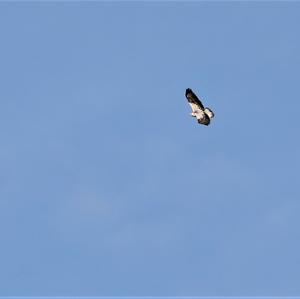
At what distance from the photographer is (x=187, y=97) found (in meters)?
88.6

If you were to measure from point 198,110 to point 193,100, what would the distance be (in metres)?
1.48

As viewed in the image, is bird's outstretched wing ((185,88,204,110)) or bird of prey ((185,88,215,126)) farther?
bird of prey ((185,88,215,126))

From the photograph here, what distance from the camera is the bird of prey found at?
88562 millimetres

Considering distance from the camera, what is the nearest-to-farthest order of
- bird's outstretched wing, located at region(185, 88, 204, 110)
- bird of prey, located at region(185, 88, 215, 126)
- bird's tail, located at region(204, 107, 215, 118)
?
bird's outstretched wing, located at region(185, 88, 204, 110)
bird of prey, located at region(185, 88, 215, 126)
bird's tail, located at region(204, 107, 215, 118)

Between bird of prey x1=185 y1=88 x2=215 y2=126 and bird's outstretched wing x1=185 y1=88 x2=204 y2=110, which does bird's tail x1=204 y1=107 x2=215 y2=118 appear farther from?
bird's outstretched wing x1=185 y1=88 x2=204 y2=110

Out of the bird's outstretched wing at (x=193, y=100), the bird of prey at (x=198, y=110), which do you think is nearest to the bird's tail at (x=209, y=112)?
the bird of prey at (x=198, y=110)

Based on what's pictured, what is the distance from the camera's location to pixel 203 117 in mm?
88938

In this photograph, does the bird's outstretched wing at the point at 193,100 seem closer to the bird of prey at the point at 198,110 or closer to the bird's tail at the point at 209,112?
the bird of prey at the point at 198,110

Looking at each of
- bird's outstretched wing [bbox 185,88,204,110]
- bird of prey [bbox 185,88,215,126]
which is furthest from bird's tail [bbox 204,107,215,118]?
bird's outstretched wing [bbox 185,88,204,110]

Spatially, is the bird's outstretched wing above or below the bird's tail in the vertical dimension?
above

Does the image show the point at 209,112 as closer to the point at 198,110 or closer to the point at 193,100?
the point at 198,110

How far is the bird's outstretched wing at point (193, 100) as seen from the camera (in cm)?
8838

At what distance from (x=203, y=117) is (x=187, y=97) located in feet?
10.4

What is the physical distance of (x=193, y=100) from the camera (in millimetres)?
89062
